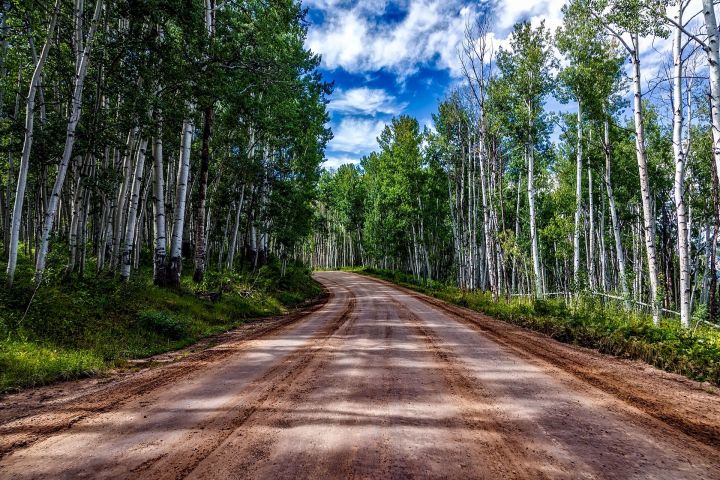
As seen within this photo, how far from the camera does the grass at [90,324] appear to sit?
5602 mm

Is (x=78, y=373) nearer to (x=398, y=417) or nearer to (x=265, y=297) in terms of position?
(x=398, y=417)

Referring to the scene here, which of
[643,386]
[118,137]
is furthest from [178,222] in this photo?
[643,386]

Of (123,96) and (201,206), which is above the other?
(123,96)

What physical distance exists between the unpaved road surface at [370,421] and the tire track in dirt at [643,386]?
1.1 inches

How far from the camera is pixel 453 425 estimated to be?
137 inches

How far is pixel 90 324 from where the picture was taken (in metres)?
7.75

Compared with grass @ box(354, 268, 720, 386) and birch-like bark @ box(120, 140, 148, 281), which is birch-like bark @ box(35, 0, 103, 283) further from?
grass @ box(354, 268, 720, 386)

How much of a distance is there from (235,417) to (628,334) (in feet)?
27.5

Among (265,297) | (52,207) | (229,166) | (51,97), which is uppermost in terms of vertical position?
(51,97)

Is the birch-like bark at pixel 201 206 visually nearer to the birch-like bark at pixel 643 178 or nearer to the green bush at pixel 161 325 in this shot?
the green bush at pixel 161 325

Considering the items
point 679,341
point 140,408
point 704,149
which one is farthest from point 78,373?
point 704,149

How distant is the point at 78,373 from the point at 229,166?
15.7m

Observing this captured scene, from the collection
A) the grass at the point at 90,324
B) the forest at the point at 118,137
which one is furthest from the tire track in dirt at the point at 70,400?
the forest at the point at 118,137

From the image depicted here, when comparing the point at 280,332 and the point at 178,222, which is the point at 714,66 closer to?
the point at 280,332
